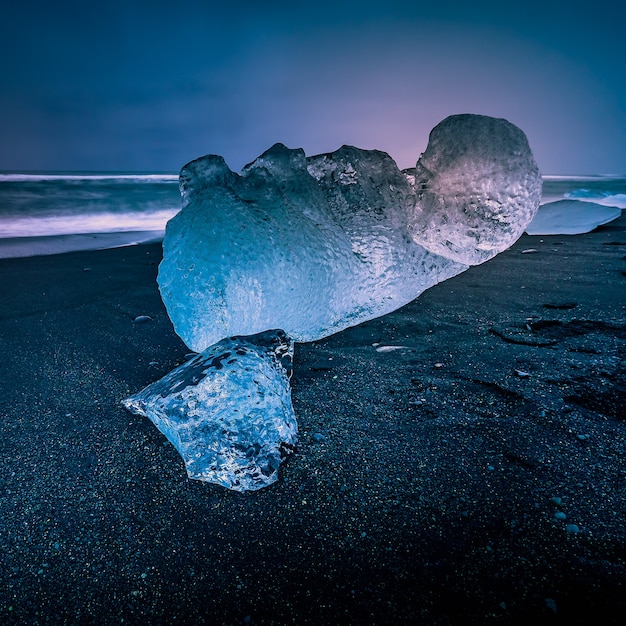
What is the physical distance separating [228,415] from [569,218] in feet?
19.1

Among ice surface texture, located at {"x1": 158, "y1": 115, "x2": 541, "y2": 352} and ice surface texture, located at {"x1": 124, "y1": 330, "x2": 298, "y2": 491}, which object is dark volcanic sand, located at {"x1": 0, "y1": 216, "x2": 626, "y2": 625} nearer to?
ice surface texture, located at {"x1": 124, "y1": 330, "x2": 298, "y2": 491}

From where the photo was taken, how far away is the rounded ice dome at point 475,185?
204 centimetres

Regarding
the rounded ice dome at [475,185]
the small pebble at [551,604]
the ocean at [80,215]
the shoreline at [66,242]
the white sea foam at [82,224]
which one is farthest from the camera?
the white sea foam at [82,224]

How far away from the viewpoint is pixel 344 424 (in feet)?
5.08

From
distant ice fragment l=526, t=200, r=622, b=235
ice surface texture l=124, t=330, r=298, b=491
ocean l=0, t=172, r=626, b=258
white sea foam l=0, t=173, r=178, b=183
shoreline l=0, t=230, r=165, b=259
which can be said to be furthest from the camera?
white sea foam l=0, t=173, r=178, b=183

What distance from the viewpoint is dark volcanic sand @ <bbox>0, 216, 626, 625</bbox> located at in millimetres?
954

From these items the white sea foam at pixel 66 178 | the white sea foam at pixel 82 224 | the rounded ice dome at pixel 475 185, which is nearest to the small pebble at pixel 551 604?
the rounded ice dome at pixel 475 185

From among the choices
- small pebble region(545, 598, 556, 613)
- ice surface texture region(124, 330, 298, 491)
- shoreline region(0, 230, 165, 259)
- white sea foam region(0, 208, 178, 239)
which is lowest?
small pebble region(545, 598, 556, 613)

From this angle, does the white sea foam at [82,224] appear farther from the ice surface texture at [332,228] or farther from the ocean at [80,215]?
the ice surface texture at [332,228]

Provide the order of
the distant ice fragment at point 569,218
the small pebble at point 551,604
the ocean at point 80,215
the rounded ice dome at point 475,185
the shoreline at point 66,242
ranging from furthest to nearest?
the ocean at point 80,215 → the distant ice fragment at point 569,218 → the shoreline at point 66,242 → the rounded ice dome at point 475,185 → the small pebble at point 551,604

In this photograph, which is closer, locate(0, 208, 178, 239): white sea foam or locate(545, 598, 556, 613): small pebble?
locate(545, 598, 556, 613): small pebble

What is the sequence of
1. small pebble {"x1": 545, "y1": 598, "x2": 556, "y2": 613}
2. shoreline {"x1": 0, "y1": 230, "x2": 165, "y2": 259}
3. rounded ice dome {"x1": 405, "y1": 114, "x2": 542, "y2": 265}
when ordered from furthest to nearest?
shoreline {"x1": 0, "y1": 230, "x2": 165, "y2": 259}, rounded ice dome {"x1": 405, "y1": 114, "x2": 542, "y2": 265}, small pebble {"x1": 545, "y1": 598, "x2": 556, "y2": 613}

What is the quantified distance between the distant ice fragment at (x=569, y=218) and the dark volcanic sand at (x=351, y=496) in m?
3.61

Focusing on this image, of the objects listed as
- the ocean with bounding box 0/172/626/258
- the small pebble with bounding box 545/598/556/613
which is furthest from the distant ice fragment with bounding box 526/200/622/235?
the ocean with bounding box 0/172/626/258
